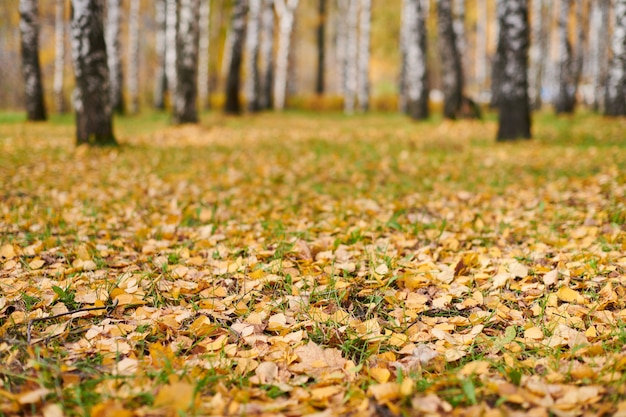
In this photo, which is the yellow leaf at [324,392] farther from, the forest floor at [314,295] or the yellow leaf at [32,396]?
the yellow leaf at [32,396]

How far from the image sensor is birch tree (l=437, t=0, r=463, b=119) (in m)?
11.9

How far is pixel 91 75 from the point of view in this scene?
7117 mm

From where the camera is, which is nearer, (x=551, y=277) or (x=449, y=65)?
(x=551, y=277)

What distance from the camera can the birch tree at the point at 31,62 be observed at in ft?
36.4

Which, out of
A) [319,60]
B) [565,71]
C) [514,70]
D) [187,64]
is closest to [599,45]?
[565,71]

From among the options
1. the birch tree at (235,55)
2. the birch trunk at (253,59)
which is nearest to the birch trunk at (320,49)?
the birch trunk at (253,59)

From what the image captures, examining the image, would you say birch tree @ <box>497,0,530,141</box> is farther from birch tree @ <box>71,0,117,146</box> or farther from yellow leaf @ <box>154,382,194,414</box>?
yellow leaf @ <box>154,382,194,414</box>

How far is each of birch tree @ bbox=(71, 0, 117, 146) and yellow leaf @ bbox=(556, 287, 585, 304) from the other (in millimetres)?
6776

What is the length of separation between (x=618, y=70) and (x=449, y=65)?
366 cm

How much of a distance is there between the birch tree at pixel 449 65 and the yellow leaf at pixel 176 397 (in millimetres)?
11392

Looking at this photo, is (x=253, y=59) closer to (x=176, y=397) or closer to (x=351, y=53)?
(x=351, y=53)

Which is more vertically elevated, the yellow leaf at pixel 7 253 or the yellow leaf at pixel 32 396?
the yellow leaf at pixel 7 253

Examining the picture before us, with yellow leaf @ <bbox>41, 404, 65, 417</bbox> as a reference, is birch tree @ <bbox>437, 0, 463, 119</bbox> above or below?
above

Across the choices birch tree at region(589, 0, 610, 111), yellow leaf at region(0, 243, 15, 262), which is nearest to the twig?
yellow leaf at region(0, 243, 15, 262)
